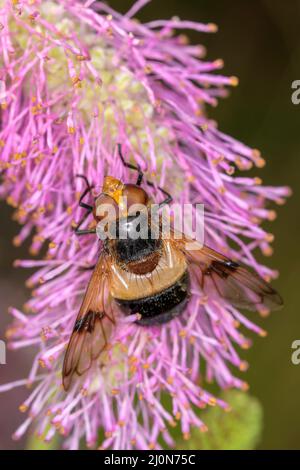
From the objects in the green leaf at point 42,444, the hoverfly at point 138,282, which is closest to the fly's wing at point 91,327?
the hoverfly at point 138,282

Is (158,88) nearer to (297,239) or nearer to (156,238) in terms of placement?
(156,238)

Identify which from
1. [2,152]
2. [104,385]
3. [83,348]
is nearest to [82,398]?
[104,385]

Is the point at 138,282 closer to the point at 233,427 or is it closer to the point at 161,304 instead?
the point at 161,304

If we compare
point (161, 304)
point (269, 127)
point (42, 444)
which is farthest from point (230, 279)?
point (269, 127)

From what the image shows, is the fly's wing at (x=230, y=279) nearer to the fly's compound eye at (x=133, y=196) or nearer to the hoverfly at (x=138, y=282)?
the hoverfly at (x=138, y=282)

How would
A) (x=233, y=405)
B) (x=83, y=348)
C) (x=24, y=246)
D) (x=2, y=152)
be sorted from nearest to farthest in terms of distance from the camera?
(x=83, y=348) → (x=2, y=152) → (x=233, y=405) → (x=24, y=246)

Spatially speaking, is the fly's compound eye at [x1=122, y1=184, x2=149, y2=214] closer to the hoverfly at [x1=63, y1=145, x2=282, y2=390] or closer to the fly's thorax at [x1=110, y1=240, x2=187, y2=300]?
the hoverfly at [x1=63, y1=145, x2=282, y2=390]
